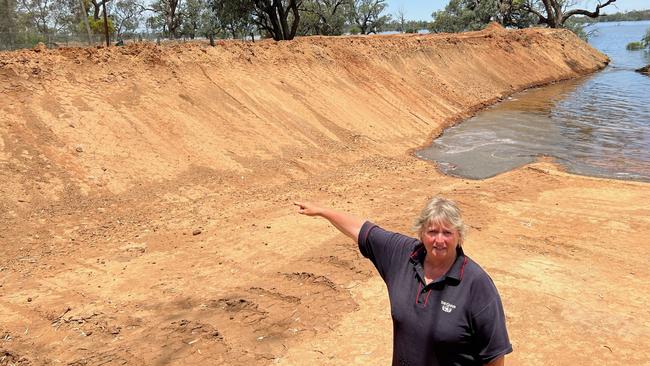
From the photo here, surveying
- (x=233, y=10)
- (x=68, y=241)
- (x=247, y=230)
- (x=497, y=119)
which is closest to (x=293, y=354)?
(x=247, y=230)

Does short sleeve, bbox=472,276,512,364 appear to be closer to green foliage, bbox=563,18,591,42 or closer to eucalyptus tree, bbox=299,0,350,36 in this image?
eucalyptus tree, bbox=299,0,350,36

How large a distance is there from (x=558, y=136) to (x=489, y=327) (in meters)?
15.3

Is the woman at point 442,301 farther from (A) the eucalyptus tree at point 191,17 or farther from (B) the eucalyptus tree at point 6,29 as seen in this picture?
(A) the eucalyptus tree at point 191,17

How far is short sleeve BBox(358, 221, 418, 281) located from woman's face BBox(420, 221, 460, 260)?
19 cm

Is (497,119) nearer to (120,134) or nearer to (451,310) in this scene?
(120,134)

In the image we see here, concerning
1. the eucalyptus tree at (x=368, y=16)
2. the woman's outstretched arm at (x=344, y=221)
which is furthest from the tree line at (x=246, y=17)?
the woman's outstretched arm at (x=344, y=221)

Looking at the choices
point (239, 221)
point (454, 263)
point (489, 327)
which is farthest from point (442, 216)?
point (239, 221)

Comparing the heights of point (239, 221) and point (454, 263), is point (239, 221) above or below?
below

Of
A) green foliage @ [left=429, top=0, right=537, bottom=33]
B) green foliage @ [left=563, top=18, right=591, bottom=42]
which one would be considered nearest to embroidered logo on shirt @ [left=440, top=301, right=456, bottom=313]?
green foliage @ [left=429, top=0, right=537, bottom=33]

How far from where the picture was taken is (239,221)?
25.8 ft

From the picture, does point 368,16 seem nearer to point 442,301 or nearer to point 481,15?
point 481,15

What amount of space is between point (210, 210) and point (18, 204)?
277 cm

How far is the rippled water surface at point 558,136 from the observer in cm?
1234

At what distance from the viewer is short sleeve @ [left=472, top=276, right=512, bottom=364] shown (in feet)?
7.22
